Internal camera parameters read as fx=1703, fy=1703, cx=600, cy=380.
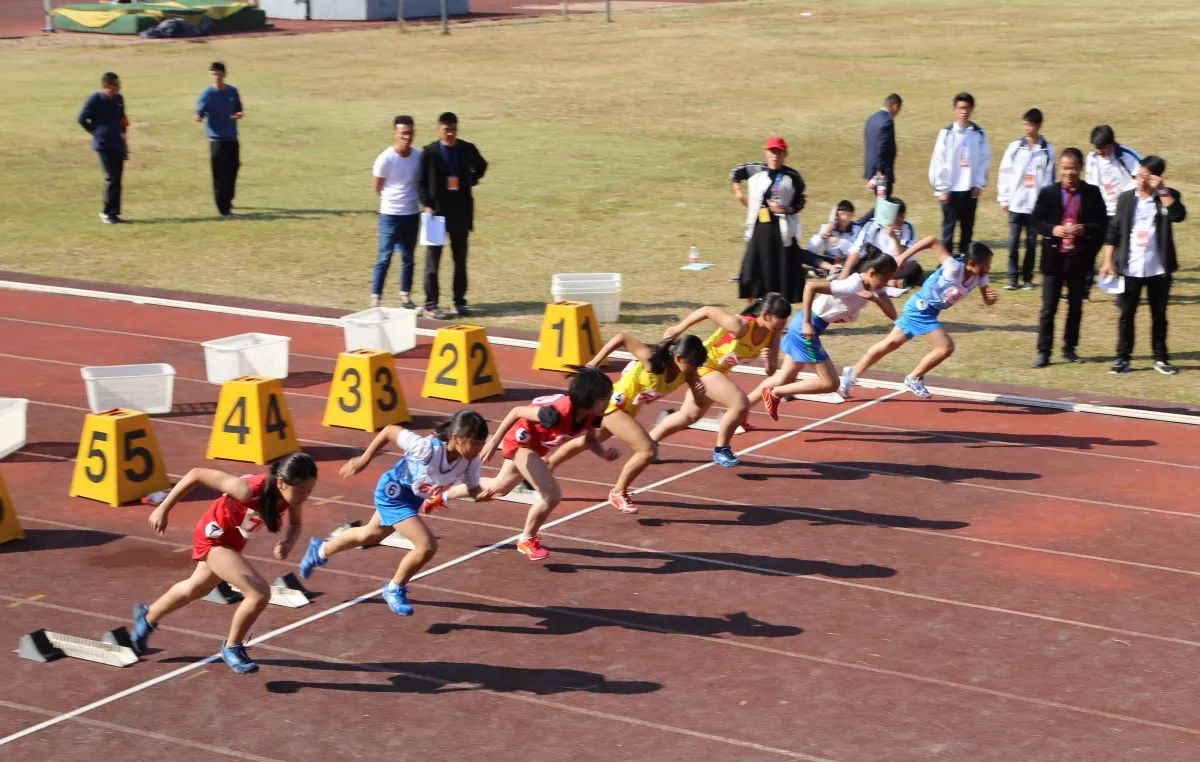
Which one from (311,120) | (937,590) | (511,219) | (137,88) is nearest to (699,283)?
(511,219)

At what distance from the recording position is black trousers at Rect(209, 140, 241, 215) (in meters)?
24.3

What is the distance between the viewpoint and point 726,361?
13594mm

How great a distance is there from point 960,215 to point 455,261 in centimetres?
638

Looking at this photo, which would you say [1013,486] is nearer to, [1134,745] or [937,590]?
[937,590]

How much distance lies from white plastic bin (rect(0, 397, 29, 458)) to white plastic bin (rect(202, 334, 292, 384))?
91.6 inches

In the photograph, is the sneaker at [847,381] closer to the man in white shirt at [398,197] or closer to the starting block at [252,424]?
the starting block at [252,424]

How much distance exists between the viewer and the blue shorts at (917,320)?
15.3m

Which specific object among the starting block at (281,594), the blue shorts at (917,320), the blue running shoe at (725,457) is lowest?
the starting block at (281,594)

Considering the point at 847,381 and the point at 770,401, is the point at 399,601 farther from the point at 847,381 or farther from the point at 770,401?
the point at 847,381

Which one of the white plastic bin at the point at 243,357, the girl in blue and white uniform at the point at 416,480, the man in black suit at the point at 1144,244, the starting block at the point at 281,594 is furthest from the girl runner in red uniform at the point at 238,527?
the man in black suit at the point at 1144,244

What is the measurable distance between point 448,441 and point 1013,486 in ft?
16.9

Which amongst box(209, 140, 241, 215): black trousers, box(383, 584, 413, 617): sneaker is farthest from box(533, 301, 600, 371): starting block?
box(209, 140, 241, 215): black trousers

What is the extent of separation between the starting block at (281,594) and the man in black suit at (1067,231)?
8672 mm

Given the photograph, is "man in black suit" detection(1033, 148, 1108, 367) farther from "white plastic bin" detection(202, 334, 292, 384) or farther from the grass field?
"white plastic bin" detection(202, 334, 292, 384)
